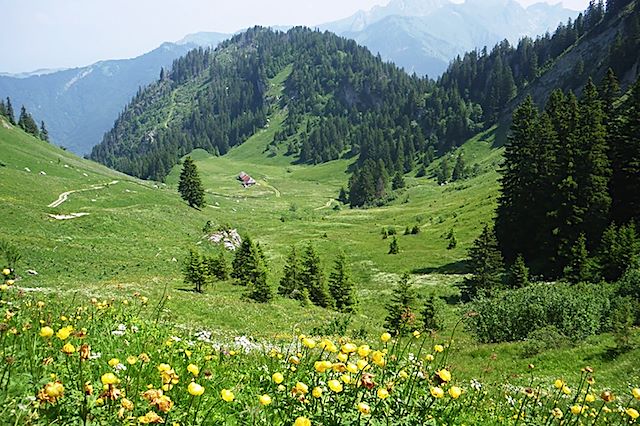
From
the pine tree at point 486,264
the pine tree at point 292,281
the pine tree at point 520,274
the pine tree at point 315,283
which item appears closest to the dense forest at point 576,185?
the pine tree at point 520,274

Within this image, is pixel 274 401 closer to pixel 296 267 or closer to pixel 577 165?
pixel 296 267

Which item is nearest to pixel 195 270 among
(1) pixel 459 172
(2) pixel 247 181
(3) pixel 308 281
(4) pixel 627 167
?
(3) pixel 308 281

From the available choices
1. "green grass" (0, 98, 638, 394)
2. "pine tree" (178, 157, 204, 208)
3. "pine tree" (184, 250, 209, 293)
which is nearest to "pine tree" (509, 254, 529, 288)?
"green grass" (0, 98, 638, 394)

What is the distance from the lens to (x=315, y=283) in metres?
37.9

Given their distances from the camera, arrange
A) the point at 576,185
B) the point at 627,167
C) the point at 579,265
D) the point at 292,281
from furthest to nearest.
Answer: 1. the point at 627,167
2. the point at 576,185
3. the point at 292,281
4. the point at 579,265

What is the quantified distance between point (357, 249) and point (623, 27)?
139 meters

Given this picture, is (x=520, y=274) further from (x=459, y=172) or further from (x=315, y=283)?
(x=459, y=172)

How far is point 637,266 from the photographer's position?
3098 centimetres

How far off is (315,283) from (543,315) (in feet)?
60.8

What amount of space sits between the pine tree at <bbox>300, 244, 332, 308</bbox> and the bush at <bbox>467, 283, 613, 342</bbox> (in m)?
13.3

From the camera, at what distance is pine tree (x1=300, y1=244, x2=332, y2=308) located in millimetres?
37719

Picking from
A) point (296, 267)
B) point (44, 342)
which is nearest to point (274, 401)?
point (44, 342)

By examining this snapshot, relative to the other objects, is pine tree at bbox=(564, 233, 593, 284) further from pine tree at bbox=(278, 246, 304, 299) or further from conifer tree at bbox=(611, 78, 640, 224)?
pine tree at bbox=(278, 246, 304, 299)

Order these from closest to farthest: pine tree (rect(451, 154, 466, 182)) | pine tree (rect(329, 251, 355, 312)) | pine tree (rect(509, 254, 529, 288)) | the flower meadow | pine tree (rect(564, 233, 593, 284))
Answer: the flower meadow → pine tree (rect(564, 233, 593, 284)) → pine tree (rect(329, 251, 355, 312)) → pine tree (rect(509, 254, 529, 288)) → pine tree (rect(451, 154, 466, 182))
